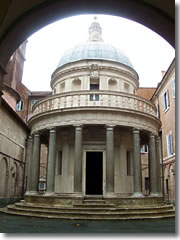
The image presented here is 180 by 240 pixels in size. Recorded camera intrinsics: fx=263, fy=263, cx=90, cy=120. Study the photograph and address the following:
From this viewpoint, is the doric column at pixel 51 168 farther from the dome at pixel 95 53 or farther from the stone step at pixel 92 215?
the dome at pixel 95 53

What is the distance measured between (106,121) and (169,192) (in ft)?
43.1

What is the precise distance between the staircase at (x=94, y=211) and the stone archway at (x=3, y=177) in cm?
619

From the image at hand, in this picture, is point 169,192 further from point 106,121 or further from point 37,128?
point 37,128

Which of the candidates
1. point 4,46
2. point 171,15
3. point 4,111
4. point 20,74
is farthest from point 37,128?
point 20,74

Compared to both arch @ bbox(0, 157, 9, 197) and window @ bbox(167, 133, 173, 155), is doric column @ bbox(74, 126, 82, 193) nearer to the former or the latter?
arch @ bbox(0, 157, 9, 197)

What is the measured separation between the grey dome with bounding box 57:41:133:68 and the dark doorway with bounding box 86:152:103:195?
797 centimetres

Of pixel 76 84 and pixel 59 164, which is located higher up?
pixel 76 84

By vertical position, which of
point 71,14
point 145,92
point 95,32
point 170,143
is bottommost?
point 170,143

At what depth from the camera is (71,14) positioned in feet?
19.6

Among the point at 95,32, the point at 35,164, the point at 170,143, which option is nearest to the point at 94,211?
the point at 35,164

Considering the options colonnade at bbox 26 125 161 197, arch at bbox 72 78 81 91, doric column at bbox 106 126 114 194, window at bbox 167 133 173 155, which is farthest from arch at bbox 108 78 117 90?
window at bbox 167 133 173 155

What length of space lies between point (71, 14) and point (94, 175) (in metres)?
14.3

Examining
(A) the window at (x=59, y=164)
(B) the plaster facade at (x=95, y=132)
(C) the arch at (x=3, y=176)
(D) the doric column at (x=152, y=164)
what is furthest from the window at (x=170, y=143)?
(C) the arch at (x=3, y=176)

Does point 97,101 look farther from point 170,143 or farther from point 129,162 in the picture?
point 170,143
